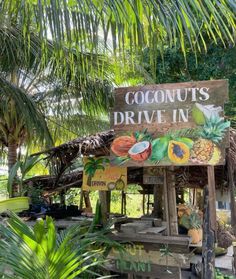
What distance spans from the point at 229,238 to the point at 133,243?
429cm

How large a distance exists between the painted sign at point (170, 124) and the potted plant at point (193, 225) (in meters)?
1.62

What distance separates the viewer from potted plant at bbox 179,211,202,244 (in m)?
4.99

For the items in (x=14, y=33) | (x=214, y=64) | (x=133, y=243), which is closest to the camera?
(x=133, y=243)

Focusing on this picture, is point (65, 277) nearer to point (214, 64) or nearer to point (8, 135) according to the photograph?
point (214, 64)

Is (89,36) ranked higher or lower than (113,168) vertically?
higher

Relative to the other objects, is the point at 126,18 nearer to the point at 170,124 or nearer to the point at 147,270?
the point at 170,124

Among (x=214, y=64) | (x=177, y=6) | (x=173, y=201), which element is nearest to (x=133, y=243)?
(x=173, y=201)

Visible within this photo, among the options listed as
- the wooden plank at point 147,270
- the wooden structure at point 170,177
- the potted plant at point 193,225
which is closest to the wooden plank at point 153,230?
the wooden structure at point 170,177

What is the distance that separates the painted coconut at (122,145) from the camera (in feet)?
13.3

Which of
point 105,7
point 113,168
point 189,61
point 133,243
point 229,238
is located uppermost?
point 189,61

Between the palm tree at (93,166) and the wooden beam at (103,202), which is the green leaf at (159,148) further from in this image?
the wooden beam at (103,202)

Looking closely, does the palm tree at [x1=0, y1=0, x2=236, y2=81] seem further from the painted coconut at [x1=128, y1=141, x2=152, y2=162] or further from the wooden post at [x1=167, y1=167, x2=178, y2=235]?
the wooden post at [x1=167, y1=167, x2=178, y2=235]

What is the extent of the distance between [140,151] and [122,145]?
0.78 ft

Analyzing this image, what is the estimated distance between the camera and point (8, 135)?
7.94 metres
